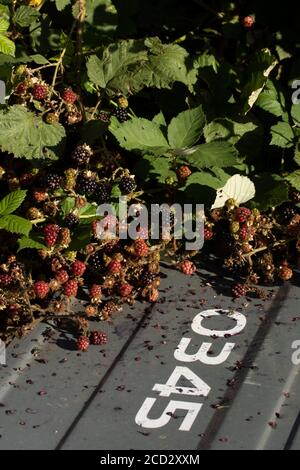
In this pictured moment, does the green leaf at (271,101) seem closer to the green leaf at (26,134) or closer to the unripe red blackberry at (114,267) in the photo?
the green leaf at (26,134)

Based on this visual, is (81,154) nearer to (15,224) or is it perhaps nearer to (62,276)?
(15,224)

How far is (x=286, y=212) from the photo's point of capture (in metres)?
3.64

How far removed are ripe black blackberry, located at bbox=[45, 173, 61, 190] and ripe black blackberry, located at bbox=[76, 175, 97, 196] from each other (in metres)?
0.07

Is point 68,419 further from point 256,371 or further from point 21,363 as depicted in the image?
point 256,371

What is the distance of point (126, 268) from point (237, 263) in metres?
0.37

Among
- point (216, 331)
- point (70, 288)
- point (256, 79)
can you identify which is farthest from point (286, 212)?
point (70, 288)

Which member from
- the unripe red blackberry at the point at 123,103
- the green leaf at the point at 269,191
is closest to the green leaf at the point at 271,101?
the green leaf at the point at 269,191

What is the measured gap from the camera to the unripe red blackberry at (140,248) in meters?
3.40

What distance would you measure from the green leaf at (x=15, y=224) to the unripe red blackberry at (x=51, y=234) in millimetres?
54

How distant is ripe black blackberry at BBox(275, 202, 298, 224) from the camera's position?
11.9 feet

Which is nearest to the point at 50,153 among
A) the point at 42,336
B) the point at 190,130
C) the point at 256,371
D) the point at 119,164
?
the point at 119,164

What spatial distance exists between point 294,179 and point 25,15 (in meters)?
1.12

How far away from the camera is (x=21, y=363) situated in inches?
123

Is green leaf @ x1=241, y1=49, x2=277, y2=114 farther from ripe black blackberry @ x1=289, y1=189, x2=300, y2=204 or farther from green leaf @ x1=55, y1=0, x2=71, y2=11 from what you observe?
green leaf @ x1=55, y1=0, x2=71, y2=11
